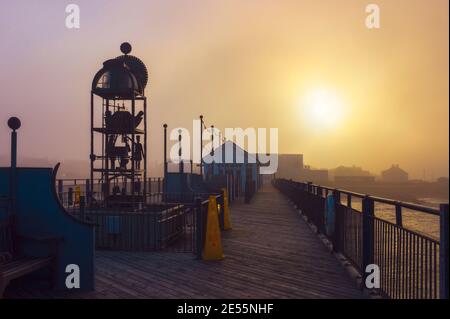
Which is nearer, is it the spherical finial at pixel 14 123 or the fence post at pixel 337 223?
the spherical finial at pixel 14 123

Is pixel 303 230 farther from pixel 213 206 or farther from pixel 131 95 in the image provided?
pixel 131 95

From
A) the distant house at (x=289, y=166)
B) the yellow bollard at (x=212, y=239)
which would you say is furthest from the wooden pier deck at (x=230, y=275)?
the distant house at (x=289, y=166)

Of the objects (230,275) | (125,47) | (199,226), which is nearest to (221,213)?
(199,226)

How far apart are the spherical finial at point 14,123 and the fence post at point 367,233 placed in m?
5.77

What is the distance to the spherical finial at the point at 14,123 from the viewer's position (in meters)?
6.94

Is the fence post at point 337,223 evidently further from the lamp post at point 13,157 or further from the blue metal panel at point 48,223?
the lamp post at point 13,157

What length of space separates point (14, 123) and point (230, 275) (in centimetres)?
464

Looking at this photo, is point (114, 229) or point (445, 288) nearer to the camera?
point (445, 288)

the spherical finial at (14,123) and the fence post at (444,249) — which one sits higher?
the spherical finial at (14,123)

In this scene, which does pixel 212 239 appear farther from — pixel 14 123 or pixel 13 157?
pixel 14 123

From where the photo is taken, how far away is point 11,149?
7113 mm
